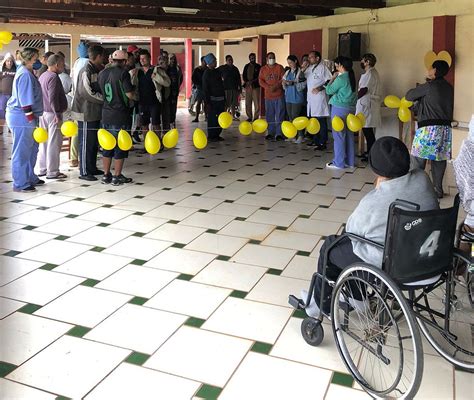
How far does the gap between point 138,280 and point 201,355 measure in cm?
98

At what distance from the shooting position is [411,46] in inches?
309

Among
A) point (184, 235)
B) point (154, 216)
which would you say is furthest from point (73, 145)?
point (184, 235)

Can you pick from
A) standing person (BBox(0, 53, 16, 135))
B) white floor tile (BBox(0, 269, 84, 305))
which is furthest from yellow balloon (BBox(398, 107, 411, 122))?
standing person (BBox(0, 53, 16, 135))

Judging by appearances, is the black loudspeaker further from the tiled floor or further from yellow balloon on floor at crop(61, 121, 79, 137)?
yellow balloon on floor at crop(61, 121, 79, 137)

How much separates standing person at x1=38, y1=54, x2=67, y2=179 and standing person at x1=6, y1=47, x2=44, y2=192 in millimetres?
388

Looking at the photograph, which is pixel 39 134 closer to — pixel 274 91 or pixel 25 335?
pixel 25 335

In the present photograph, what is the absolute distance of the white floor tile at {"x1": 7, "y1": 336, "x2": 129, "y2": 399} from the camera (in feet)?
7.10

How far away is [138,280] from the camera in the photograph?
3246 mm

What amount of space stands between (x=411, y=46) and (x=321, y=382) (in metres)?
6.86

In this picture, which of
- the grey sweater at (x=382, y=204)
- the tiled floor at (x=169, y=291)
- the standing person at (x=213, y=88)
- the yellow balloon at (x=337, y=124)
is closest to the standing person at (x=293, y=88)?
the standing person at (x=213, y=88)

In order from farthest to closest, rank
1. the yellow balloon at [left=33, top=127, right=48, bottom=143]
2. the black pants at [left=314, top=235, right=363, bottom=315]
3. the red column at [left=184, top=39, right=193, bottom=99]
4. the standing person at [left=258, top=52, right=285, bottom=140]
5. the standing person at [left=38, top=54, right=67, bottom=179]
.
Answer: the red column at [left=184, top=39, right=193, bottom=99], the standing person at [left=258, top=52, right=285, bottom=140], the standing person at [left=38, top=54, right=67, bottom=179], the yellow balloon at [left=33, top=127, right=48, bottom=143], the black pants at [left=314, top=235, right=363, bottom=315]

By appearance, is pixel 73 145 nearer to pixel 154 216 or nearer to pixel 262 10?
pixel 154 216

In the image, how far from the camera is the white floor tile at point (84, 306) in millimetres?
2750

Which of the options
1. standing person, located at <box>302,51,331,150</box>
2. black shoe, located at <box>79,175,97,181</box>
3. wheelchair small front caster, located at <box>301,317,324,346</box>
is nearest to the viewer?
wheelchair small front caster, located at <box>301,317,324,346</box>
